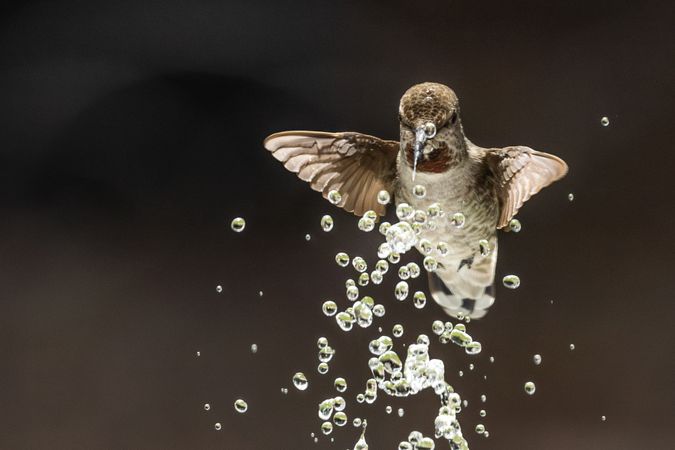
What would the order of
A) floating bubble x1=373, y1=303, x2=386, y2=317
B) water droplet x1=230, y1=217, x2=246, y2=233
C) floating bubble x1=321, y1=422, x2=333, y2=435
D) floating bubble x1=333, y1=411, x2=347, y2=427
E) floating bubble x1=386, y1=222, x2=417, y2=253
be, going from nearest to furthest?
floating bubble x1=386, y1=222, x2=417, y2=253
water droplet x1=230, y1=217, x2=246, y2=233
floating bubble x1=373, y1=303, x2=386, y2=317
floating bubble x1=333, y1=411, x2=347, y2=427
floating bubble x1=321, y1=422, x2=333, y2=435

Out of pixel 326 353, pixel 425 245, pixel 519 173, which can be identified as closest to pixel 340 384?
pixel 326 353

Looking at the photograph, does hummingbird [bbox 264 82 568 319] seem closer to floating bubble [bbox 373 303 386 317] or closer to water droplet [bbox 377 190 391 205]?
water droplet [bbox 377 190 391 205]

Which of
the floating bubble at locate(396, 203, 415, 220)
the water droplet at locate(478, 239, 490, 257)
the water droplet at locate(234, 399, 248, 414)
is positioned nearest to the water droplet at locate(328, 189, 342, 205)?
the floating bubble at locate(396, 203, 415, 220)

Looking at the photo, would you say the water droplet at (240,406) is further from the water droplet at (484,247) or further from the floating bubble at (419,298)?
the water droplet at (484,247)

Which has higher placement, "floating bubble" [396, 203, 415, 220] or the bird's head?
the bird's head

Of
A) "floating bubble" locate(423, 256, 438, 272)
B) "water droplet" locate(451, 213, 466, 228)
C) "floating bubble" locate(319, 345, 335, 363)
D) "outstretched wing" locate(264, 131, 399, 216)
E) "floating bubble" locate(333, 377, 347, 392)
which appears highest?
"outstretched wing" locate(264, 131, 399, 216)

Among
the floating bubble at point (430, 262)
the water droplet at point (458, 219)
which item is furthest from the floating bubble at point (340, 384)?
the water droplet at point (458, 219)

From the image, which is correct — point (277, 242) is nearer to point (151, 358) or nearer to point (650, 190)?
Answer: point (151, 358)
